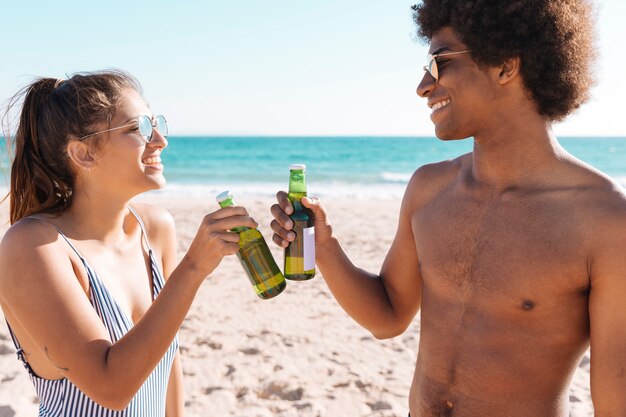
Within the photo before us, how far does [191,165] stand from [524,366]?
36.6 metres

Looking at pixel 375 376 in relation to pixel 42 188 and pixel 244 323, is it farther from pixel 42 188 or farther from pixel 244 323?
pixel 42 188

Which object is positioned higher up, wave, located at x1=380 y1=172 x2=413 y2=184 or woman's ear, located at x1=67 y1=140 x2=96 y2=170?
woman's ear, located at x1=67 y1=140 x2=96 y2=170

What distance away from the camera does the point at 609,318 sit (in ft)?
6.48

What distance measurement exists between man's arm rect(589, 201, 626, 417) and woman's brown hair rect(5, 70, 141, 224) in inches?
80.4

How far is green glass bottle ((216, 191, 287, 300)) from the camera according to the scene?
265 centimetres

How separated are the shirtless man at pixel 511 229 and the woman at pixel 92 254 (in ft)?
2.13

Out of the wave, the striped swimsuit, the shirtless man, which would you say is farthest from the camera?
the wave

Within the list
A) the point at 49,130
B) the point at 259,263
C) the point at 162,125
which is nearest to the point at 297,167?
the point at 259,263

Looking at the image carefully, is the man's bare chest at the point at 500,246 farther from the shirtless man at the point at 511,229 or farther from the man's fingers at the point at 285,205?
the man's fingers at the point at 285,205

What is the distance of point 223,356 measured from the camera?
225 inches

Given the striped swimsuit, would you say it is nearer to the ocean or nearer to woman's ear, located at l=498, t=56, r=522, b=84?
woman's ear, located at l=498, t=56, r=522, b=84

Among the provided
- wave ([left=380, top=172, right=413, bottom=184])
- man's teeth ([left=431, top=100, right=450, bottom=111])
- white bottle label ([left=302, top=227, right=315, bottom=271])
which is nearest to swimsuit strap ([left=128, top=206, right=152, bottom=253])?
white bottle label ([left=302, top=227, right=315, bottom=271])

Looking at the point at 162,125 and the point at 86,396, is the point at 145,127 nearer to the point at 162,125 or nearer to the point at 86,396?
the point at 162,125

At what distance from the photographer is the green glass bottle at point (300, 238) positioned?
2633 millimetres
